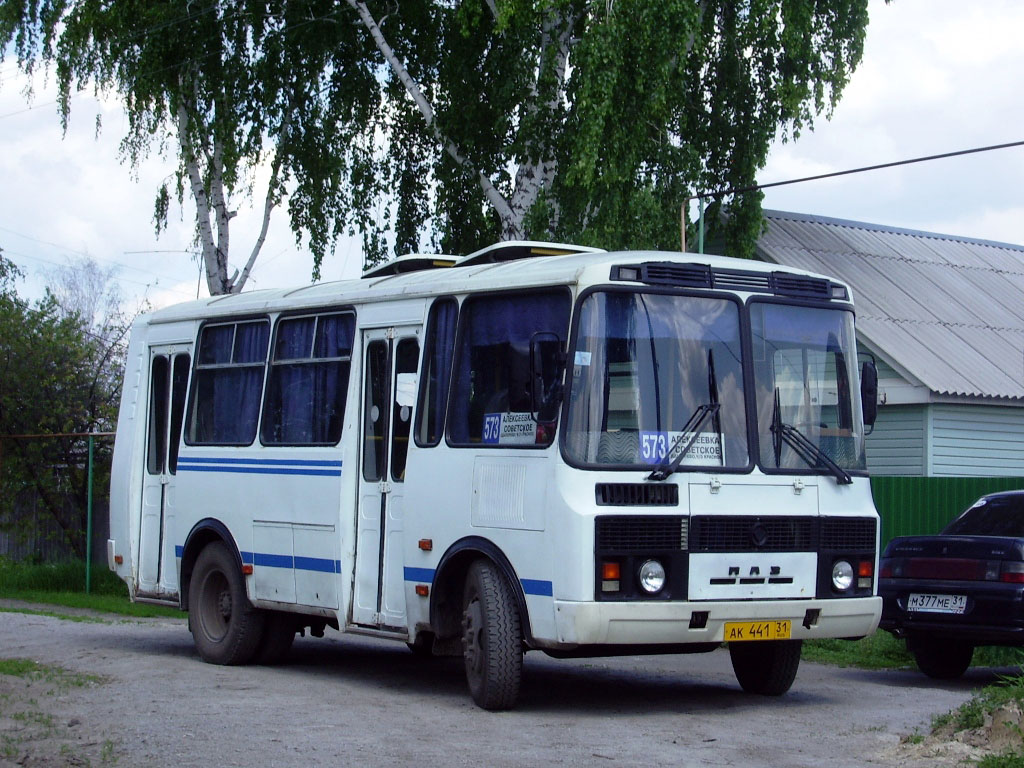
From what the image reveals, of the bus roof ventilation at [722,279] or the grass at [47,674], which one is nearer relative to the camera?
the bus roof ventilation at [722,279]

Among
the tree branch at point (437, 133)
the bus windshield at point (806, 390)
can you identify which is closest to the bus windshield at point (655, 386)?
the bus windshield at point (806, 390)

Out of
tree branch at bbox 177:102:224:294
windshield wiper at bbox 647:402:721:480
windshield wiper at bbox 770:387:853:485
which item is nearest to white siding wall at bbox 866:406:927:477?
tree branch at bbox 177:102:224:294

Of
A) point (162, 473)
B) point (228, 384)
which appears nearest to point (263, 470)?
point (228, 384)

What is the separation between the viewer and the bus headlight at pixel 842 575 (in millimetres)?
10766

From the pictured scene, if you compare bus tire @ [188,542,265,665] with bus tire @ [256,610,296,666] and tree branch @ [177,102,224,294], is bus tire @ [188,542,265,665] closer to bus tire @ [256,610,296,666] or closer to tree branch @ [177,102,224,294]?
bus tire @ [256,610,296,666]

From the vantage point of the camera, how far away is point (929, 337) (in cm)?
2547

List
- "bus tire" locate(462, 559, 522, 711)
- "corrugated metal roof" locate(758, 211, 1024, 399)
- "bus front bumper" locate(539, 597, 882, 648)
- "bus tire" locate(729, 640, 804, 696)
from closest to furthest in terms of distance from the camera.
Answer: "bus front bumper" locate(539, 597, 882, 648) → "bus tire" locate(462, 559, 522, 711) → "bus tire" locate(729, 640, 804, 696) → "corrugated metal roof" locate(758, 211, 1024, 399)

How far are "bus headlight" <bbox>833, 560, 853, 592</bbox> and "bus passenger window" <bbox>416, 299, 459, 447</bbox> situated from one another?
2.81 meters

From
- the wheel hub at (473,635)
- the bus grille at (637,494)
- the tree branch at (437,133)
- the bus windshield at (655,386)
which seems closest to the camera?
the bus grille at (637,494)

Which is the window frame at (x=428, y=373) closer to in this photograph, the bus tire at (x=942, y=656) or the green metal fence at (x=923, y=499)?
the bus tire at (x=942, y=656)

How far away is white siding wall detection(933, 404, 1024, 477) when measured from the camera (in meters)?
23.8

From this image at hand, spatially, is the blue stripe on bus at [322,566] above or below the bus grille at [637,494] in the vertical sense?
below

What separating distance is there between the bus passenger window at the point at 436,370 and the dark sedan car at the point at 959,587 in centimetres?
411

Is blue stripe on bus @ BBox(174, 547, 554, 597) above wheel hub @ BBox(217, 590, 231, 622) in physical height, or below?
above
